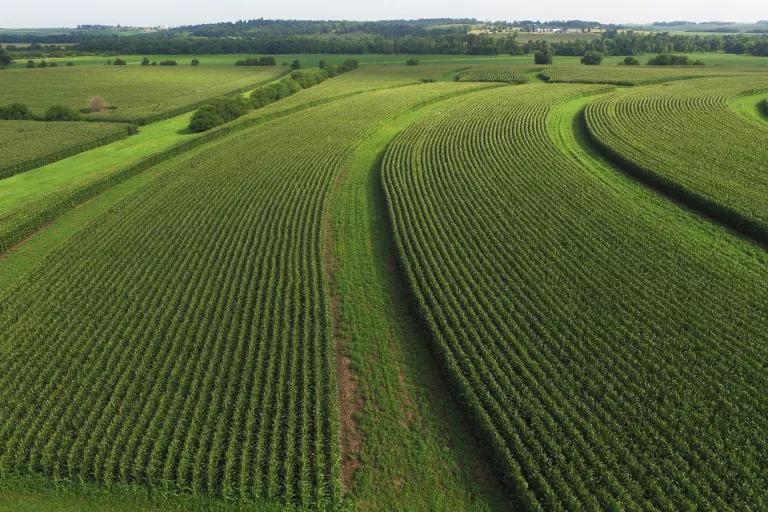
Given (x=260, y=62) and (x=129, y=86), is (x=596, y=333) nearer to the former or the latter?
(x=129, y=86)

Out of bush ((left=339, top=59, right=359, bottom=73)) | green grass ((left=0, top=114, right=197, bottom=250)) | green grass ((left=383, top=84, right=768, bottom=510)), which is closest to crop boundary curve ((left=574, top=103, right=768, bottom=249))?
green grass ((left=383, top=84, right=768, bottom=510))

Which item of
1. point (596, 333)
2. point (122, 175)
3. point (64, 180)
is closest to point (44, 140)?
point (64, 180)

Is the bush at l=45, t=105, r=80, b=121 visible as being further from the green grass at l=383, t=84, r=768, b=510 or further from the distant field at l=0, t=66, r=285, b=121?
the green grass at l=383, t=84, r=768, b=510

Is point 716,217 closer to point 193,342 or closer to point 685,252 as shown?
point 685,252

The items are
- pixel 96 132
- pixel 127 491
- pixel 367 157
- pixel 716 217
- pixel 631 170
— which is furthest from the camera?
pixel 96 132

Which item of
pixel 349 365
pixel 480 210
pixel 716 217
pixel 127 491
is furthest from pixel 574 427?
pixel 716 217

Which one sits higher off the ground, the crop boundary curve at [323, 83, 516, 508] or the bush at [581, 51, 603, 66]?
the bush at [581, 51, 603, 66]
